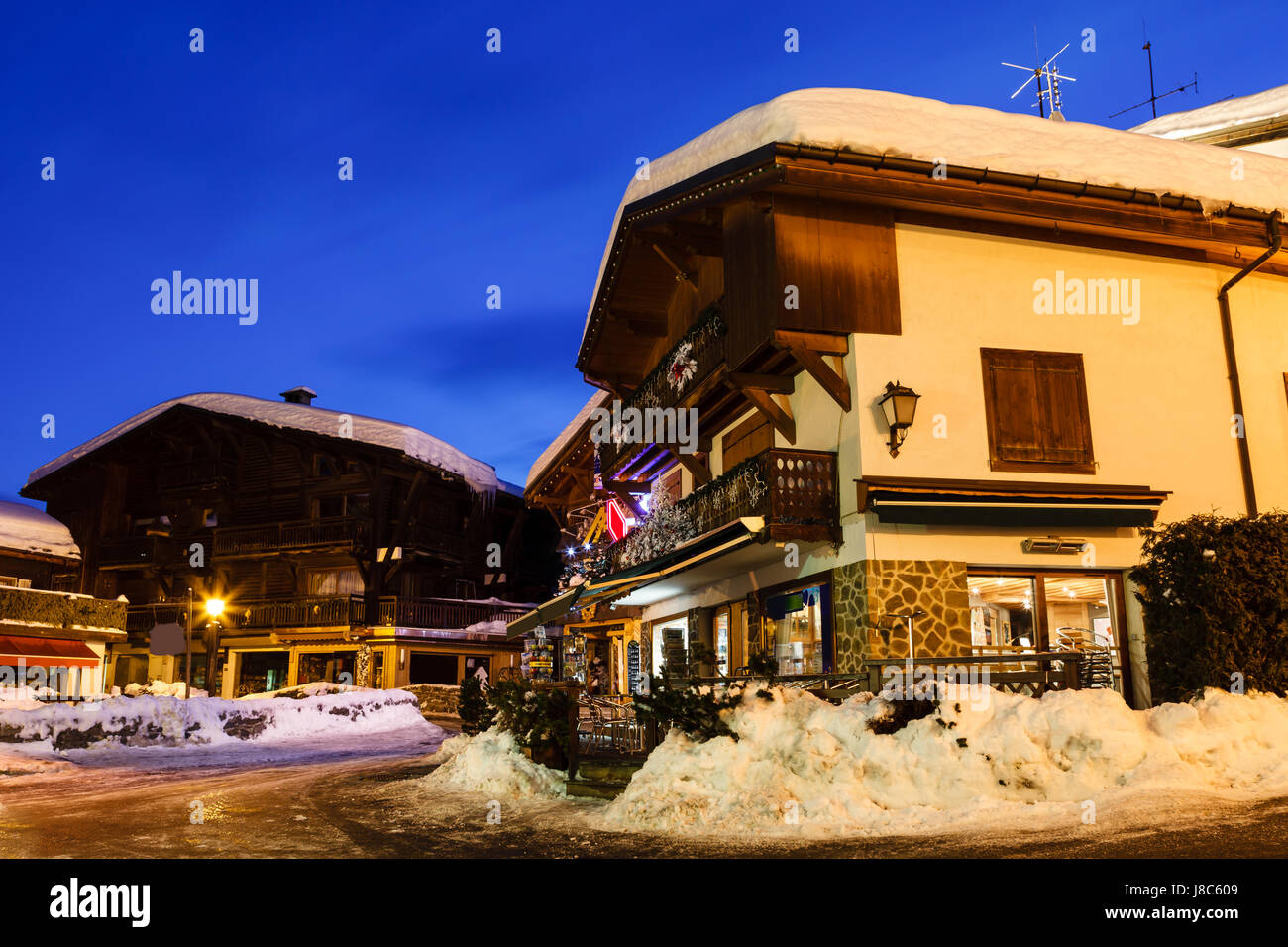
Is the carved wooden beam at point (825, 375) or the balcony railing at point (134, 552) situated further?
the balcony railing at point (134, 552)

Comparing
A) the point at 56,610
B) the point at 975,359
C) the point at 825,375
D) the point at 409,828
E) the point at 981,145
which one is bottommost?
the point at 409,828

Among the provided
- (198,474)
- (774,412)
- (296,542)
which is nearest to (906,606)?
(774,412)

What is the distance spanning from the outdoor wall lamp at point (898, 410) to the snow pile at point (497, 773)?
21.8 feet

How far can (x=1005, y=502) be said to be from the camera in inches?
551

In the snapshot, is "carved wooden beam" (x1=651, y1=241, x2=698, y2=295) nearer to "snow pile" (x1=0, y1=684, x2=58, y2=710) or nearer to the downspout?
the downspout

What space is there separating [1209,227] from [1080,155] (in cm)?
248

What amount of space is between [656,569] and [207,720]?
14.0m

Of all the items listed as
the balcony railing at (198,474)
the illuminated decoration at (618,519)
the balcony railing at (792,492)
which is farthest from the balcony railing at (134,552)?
the balcony railing at (792,492)

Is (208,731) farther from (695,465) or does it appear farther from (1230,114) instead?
(1230,114)

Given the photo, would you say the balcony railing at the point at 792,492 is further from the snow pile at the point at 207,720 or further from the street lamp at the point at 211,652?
the street lamp at the point at 211,652

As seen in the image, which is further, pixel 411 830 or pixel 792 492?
pixel 792 492

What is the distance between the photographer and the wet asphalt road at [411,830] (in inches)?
298

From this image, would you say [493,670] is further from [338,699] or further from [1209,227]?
[1209,227]
